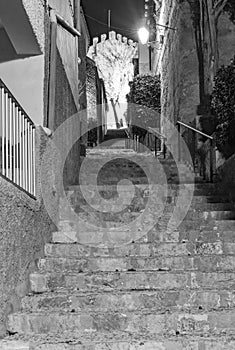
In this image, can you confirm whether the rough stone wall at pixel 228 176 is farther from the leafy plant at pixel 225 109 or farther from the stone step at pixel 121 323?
the stone step at pixel 121 323

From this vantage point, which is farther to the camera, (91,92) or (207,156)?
(91,92)

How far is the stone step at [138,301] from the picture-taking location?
448 cm

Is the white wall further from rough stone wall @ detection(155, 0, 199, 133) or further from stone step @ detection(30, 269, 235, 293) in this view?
rough stone wall @ detection(155, 0, 199, 133)

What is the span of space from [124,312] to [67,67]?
4.58 metres

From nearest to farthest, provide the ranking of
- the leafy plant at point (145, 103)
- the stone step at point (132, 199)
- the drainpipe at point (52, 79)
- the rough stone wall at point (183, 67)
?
the drainpipe at point (52, 79) < the stone step at point (132, 199) < the rough stone wall at point (183, 67) < the leafy plant at point (145, 103)

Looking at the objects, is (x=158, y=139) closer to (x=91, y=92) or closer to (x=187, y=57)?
(x=187, y=57)

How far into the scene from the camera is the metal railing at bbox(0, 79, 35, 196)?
439 centimetres

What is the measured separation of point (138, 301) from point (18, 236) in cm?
120

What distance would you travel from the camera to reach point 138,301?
4547mm

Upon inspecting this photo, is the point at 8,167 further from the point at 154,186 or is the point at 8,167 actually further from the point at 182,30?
the point at 182,30

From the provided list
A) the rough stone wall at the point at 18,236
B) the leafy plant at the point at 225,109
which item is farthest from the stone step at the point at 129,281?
the leafy plant at the point at 225,109

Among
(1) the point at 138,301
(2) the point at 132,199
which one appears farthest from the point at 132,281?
(2) the point at 132,199

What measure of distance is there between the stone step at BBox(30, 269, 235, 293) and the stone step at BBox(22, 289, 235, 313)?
0.68 ft

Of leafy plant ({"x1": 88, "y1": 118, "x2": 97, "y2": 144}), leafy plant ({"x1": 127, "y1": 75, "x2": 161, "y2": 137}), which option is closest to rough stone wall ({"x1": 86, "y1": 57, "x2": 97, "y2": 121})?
leafy plant ({"x1": 88, "y1": 118, "x2": 97, "y2": 144})
